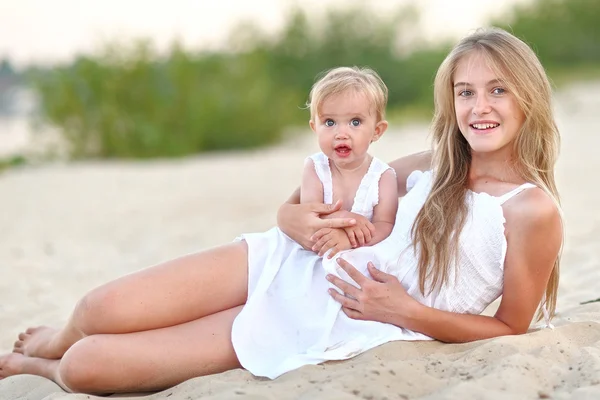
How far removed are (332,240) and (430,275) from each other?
379mm

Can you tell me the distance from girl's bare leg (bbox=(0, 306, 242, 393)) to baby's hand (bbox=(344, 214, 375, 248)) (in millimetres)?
558

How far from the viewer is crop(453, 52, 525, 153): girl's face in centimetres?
303

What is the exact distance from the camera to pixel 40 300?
15.5 ft

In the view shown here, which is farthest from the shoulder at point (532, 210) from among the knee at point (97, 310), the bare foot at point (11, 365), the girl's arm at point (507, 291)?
the bare foot at point (11, 365)

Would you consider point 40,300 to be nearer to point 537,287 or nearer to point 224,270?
point 224,270

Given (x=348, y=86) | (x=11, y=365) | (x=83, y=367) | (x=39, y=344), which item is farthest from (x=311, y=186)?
(x=11, y=365)

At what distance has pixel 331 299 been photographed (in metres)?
3.09

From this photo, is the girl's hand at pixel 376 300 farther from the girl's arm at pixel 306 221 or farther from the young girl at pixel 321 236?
the girl's arm at pixel 306 221

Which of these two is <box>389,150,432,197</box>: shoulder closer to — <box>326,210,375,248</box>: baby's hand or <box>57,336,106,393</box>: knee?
<box>326,210,375,248</box>: baby's hand

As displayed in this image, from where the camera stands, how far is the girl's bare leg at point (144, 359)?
9.91 ft

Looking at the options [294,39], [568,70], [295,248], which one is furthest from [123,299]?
[568,70]

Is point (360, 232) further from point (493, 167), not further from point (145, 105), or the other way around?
point (145, 105)

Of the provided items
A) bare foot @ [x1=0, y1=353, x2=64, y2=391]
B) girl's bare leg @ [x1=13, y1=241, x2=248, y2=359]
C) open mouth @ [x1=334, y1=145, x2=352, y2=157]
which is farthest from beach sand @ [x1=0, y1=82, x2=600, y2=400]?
open mouth @ [x1=334, y1=145, x2=352, y2=157]

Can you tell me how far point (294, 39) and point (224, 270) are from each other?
14.4 m
